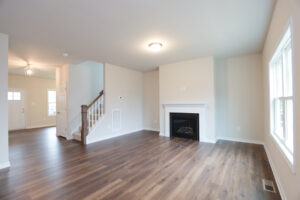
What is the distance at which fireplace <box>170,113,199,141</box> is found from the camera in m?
4.50

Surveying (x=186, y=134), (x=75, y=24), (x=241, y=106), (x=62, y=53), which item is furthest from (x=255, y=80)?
(x=62, y=53)

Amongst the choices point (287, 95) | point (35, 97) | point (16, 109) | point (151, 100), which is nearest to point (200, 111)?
point (151, 100)

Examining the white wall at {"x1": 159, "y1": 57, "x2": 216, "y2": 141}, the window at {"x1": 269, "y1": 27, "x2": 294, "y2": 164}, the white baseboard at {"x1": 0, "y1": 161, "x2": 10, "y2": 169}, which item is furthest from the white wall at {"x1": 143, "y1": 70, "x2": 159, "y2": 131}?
the white baseboard at {"x1": 0, "y1": 161, "x2": 10, "y2": 169}

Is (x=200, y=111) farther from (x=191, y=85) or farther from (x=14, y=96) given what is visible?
(x=14, y=96)

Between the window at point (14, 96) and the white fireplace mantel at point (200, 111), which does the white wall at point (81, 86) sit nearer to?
the white fireplace mantel at point (200, 111)

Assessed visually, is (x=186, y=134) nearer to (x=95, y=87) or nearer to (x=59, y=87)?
(x=95, y=87)

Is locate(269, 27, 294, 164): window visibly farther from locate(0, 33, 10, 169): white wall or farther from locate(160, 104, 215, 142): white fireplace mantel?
locate(0, 33, 10, 169): white wall

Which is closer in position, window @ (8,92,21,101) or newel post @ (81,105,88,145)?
newel post @ (81,105,88,145)

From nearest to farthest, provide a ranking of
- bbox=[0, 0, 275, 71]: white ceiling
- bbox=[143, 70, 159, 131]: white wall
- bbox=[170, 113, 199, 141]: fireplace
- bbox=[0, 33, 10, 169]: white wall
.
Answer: bbox=[0, 0, 275, 71]: white ceiling
bbox=[0, 33, 10, 169]: white wall
bbox=[170, 113, 199, 141]: fireplace
bbox=[143, 70, 159, 131]: white wall

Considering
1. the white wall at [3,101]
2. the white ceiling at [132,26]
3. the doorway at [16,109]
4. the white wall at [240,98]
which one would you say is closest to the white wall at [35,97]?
the doorway at [16,109]

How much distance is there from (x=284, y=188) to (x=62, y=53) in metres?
5.13

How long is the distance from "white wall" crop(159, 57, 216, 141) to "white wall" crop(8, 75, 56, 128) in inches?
256

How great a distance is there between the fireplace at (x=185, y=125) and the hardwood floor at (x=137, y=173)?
803mm

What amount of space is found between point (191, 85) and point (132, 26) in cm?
275
